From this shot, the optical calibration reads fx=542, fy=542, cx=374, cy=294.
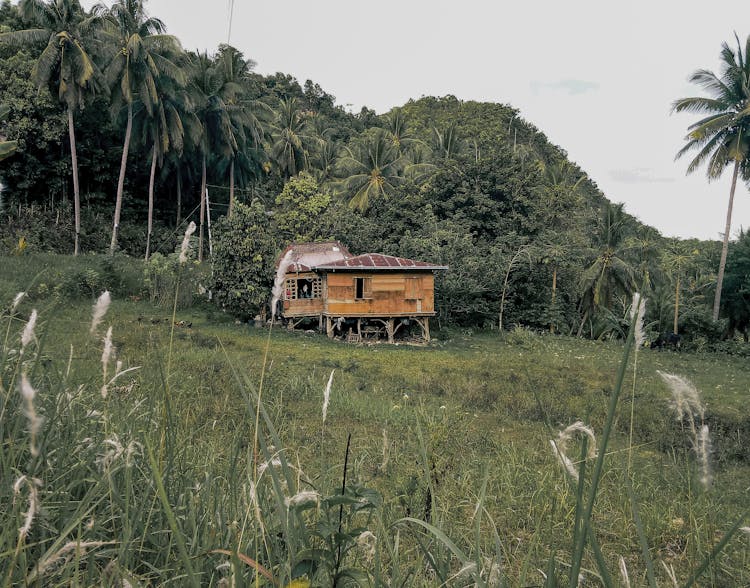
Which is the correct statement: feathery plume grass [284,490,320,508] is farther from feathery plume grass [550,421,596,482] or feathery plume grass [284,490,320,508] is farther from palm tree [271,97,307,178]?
palm tree [271,97,307,178]

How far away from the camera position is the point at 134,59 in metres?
28.7

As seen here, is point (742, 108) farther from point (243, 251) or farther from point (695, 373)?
point (243, 251)

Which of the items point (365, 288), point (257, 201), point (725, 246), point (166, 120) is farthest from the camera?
point (166, 120)

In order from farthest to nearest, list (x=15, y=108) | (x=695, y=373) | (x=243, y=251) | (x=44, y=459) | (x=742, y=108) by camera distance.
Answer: (x=15, y=108) < (x=742, y=108) < (x=243, y=251) < (x=695, y=373) < (x=44, y=459)

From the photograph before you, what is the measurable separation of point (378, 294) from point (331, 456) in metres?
17.5

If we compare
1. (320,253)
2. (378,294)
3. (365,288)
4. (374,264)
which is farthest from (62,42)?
(378,294)

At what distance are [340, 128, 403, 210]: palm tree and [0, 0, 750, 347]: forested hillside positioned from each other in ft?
0.35

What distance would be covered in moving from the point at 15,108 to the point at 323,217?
18.0 meters

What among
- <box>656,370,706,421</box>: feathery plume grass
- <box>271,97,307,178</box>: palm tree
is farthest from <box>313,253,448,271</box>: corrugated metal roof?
<box>656,370,706,421</box>: feathery plume grass

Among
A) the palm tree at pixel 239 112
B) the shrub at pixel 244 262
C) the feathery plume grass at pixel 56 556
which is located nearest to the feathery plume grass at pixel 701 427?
the feathery plume grass at pixel 56 556

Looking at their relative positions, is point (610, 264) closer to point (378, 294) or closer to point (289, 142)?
point (378, 294)

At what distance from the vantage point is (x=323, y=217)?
32.6m

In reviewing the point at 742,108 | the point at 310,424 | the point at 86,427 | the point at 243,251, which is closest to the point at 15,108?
the point at 243,251

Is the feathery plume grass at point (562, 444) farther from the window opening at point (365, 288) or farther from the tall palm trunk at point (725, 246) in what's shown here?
the tall palm trunk at point (725, 246)
